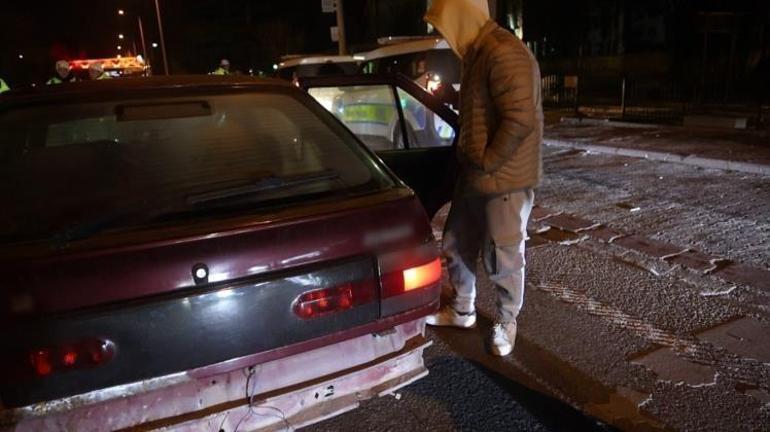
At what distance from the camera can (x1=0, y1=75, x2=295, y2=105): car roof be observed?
2.31 metres

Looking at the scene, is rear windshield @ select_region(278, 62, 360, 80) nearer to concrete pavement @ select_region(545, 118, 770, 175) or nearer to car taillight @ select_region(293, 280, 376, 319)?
concrete pavement @ select_region(545, 118, 770, 175)

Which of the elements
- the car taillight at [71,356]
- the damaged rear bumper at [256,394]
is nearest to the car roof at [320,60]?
the damaged rear bumper at [256,394]

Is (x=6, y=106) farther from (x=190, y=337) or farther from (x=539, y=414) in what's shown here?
(x=539, y=414)

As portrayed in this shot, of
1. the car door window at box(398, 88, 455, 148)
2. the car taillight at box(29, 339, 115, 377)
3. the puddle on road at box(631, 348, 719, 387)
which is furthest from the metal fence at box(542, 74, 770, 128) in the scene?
the car taillight at box(29, 339, 115, 377)

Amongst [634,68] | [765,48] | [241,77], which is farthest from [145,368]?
[634,68]

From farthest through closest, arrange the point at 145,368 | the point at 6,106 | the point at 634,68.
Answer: the point at 634,68
the point at 6,106
the point at 145,368

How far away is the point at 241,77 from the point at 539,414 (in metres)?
2.10

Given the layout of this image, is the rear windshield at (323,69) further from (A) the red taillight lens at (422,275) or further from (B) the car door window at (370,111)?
(A) the red taillight lens at (422,275)

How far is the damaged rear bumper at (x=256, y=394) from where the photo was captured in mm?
1791

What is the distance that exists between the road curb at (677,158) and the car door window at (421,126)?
178 inches

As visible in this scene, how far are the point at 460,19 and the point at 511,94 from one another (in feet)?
1.64

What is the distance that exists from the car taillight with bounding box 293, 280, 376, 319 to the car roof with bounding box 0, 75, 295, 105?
1.06 m

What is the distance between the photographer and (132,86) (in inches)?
94.7

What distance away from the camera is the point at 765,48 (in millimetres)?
15867
